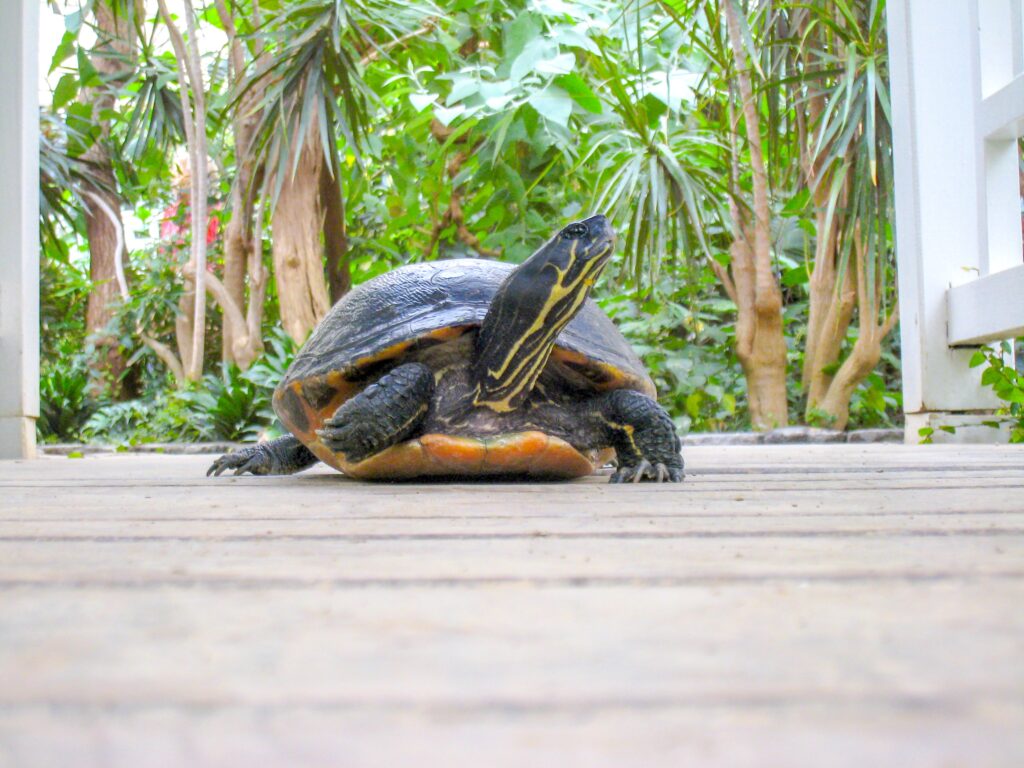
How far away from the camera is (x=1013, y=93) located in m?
2.78

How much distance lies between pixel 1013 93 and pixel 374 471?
2.25 meters

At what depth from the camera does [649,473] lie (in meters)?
1.98

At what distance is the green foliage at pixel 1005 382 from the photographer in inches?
129

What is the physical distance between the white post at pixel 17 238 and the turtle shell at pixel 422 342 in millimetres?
1468

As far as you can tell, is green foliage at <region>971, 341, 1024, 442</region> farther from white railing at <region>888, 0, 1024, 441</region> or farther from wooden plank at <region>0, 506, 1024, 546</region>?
wooden plank at <region>0, 506, 1024, 546</region>

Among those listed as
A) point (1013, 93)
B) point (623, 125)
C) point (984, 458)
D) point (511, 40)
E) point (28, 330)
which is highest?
point (511, 40)

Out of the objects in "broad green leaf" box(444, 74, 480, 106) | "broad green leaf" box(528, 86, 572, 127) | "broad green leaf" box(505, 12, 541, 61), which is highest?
"broad green leaf" box(505, 12, 541, 61)

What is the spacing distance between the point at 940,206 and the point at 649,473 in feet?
7.09

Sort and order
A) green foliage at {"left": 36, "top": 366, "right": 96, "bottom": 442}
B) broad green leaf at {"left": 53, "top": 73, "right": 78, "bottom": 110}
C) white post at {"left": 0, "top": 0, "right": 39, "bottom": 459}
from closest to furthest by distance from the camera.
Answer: white post at {"left": 0, "top": 0, "right": 39, "bottom": 459} → broad green leaf at {"left": 53, "top": 73, "right": 78, "bottom": 110} → green foliage at {"left": 36, "top": 366, "right": 96, "bottom": 442}

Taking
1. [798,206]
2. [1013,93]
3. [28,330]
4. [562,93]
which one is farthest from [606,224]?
[798,206]

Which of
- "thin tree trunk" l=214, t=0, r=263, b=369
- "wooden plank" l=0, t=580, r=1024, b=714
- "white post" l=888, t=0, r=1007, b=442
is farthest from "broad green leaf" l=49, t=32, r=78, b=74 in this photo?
"wooden plank" l=0, t=580, r=1024, b=714

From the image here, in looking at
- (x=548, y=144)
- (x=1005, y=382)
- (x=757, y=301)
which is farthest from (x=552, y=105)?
(x=1005, y=382)

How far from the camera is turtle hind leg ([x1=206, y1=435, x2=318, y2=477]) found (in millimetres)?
2424

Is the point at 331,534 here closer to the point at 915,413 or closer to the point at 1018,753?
the point at 1018,753
